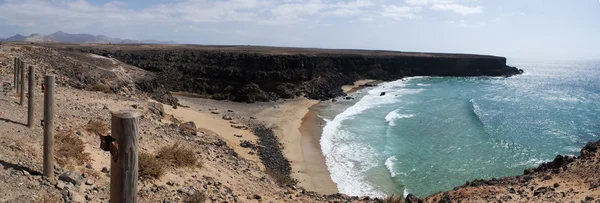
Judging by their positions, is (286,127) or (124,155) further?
(286,127)

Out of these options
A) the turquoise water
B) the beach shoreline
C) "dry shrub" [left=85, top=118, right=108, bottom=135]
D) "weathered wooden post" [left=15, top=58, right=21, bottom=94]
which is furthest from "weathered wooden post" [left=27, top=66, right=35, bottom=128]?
the turquoise water

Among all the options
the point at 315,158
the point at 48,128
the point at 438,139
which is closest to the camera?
the point at 48,128

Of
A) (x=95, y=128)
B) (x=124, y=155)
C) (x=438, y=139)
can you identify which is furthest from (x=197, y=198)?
(x=438, y=139)

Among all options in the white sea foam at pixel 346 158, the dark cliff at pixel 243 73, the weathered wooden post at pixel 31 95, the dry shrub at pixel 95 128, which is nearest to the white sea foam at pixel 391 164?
the white sea foam at pixel 346 158

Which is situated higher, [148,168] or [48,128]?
[48,128]

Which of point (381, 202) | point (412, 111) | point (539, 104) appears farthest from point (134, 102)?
point (539, 104)

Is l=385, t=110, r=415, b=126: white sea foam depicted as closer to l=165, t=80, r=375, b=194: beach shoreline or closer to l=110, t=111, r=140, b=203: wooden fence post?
l=165, t=80, r=375, b=194: beach shoreline

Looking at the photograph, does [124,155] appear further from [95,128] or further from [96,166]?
[95,128]

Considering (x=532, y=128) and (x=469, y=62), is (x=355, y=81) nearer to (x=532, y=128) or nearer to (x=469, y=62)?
(x=532, y=128)

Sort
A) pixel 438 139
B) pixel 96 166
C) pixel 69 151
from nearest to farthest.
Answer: pixel 69 151 → pixel 96 166 → pixel 438 139
